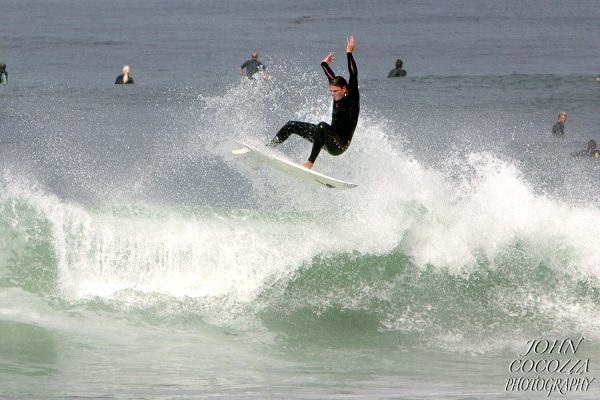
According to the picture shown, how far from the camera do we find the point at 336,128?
432 inches

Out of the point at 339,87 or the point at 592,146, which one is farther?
the point at 592,146

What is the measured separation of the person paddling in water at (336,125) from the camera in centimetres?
1073

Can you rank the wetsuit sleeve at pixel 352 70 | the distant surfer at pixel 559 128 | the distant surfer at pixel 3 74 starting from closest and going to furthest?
the wetsuit sleeve at pixel 352 70 → the distant surfer at pixel 559 128 → the distant surfer at pixel 3 74

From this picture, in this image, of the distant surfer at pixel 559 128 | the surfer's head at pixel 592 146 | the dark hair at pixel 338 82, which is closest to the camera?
the dark hair at pixel 338 82

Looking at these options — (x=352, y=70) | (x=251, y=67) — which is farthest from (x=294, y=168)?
(x=251, y=67)

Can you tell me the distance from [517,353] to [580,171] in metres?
12.7

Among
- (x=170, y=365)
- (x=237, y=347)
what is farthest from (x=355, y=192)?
(x=170, y=365)

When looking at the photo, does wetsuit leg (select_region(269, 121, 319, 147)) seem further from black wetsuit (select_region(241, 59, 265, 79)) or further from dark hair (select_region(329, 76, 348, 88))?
black wetsuit (select_region(241, 59, 265, 79))

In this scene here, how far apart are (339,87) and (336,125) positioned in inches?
18.7

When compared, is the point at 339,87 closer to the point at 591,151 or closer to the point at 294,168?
the point at 294,168

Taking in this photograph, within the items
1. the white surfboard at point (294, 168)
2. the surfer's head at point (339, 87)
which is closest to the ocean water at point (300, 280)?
the white surfboard at point (294, 168)

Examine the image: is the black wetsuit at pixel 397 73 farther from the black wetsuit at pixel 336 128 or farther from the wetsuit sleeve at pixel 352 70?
the wetsuit sleeve at pixel 352 70

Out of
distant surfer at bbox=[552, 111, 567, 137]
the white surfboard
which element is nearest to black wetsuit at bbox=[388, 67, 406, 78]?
distant surfer at bbox=[552, 111, 567, 137]

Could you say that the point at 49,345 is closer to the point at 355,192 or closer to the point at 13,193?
the point at 13,193
